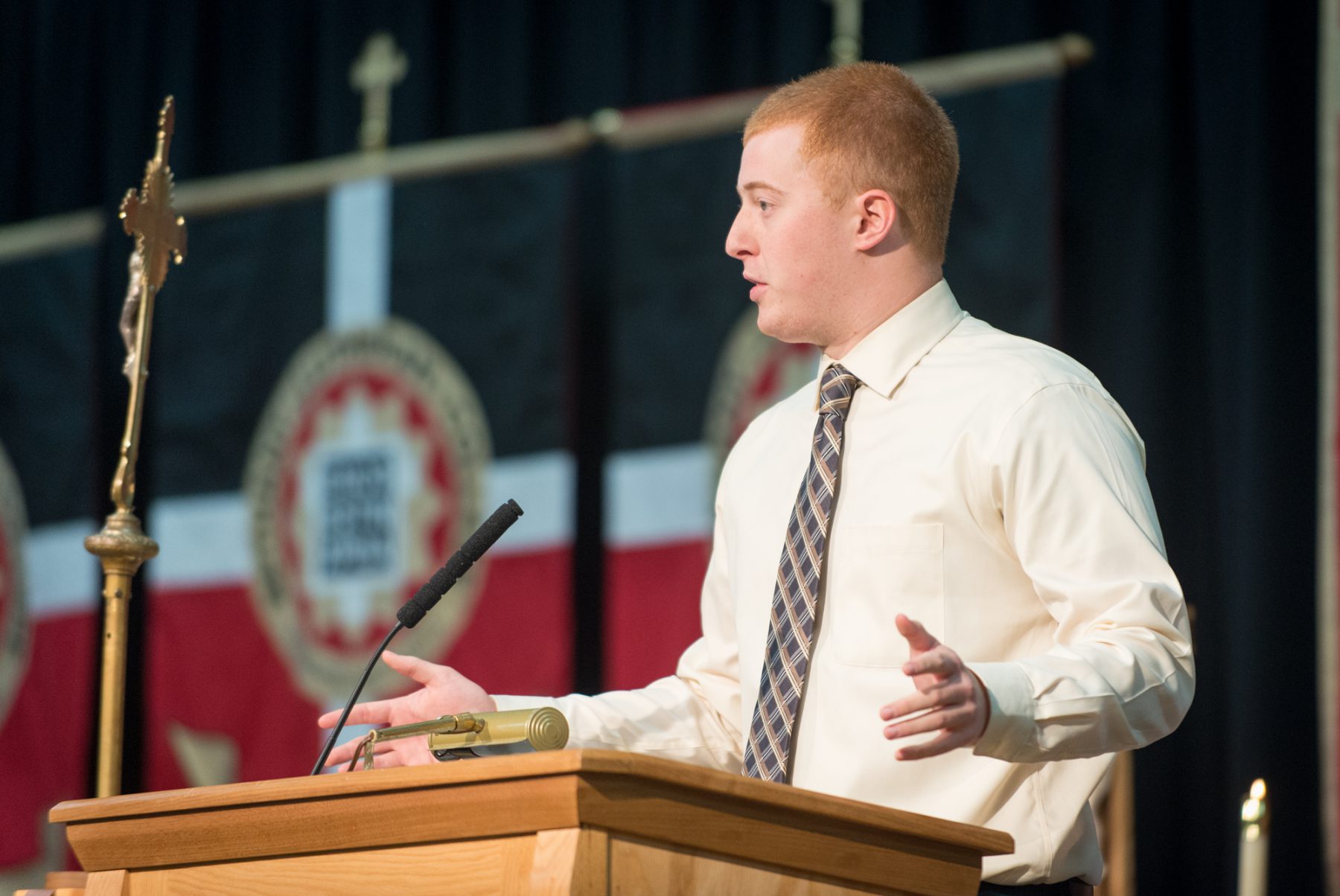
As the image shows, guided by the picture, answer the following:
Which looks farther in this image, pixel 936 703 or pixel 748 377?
pixel 748 377

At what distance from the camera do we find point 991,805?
1788 mm

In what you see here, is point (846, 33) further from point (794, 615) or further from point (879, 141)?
point (794, 615)

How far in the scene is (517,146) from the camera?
15.1 feet

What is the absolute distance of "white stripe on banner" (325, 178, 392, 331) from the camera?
4.74m

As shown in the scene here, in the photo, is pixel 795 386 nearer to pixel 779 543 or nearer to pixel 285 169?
pixel 285 169

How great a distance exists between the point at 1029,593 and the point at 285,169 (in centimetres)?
352

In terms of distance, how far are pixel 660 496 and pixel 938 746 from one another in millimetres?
2853

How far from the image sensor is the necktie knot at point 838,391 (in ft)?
6.65

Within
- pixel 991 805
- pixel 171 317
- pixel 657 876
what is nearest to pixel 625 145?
pixel 171 317

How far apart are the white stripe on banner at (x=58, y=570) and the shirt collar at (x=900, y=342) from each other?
357 centimetres

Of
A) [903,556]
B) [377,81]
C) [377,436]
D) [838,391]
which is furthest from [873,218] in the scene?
[377,81]

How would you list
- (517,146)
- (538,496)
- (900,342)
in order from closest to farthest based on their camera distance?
(900,342)
(538,496)
(517,146)

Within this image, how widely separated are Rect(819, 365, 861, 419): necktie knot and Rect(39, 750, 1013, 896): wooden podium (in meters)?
0.62

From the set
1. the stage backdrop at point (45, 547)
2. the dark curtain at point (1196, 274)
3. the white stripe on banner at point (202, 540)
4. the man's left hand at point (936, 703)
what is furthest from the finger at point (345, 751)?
the stage backdrop at point (45, 547)
